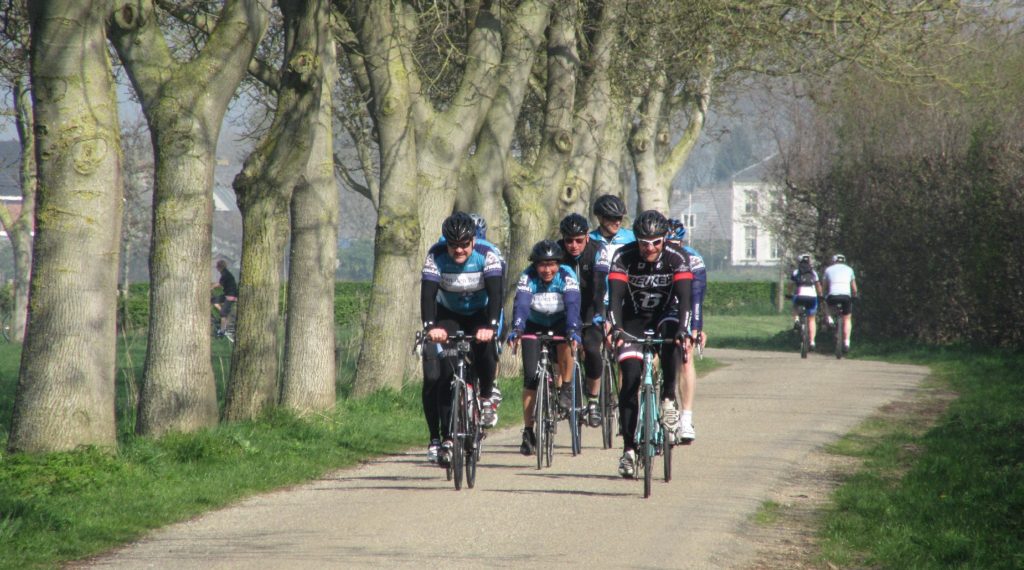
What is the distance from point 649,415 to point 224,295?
26.1 m

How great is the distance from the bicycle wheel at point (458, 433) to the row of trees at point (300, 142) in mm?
2601

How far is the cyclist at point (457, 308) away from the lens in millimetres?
9562

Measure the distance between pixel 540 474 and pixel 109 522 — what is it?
337 cm

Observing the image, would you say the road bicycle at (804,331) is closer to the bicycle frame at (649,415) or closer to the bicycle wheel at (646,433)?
the bicycle frame at (649,415)

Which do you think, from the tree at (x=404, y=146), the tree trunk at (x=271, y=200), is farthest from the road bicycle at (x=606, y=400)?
the tree at (x=404, y=146)

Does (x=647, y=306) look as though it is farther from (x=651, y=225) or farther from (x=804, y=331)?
(x=804, y=331)

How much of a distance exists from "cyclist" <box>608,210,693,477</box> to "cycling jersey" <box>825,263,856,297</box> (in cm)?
1535

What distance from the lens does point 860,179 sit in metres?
27.0

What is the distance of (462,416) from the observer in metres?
9.40

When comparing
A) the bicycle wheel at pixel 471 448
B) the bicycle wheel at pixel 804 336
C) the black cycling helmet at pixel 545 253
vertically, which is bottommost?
the bicycle wheel at pixel 471 448

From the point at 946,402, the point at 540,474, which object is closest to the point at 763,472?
the point at 540,474

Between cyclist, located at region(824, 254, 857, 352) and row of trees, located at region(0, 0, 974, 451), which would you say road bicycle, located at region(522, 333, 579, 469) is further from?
cyclist, located at region(824, 254, 857, 352)

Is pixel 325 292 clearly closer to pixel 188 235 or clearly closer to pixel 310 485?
pixel 188 235

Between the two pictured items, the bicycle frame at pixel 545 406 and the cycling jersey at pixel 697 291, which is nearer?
the cycling jersey at pixel 697 291
